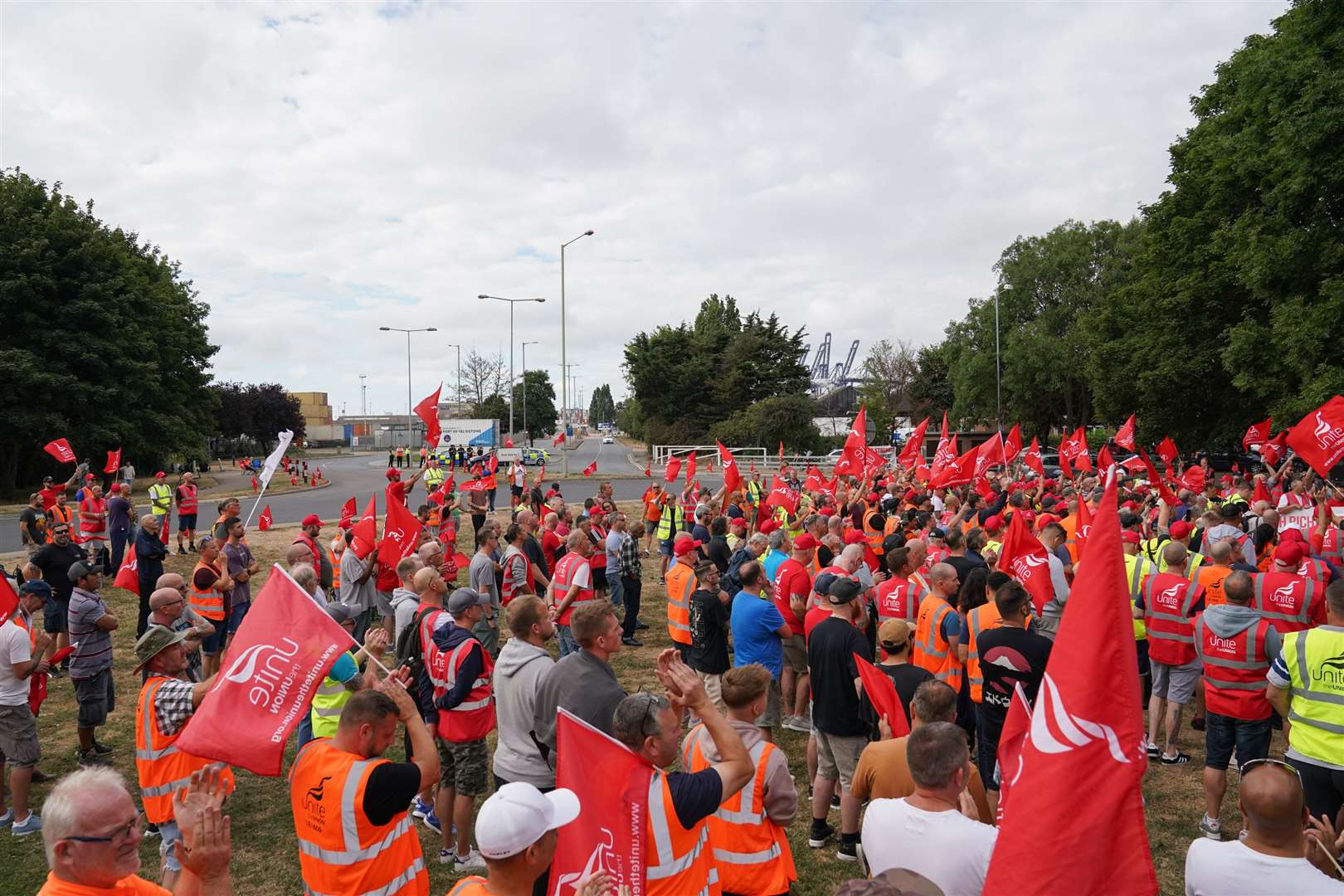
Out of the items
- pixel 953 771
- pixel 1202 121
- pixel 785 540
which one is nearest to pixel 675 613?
pixel 785 540

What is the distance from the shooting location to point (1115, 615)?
2736mm

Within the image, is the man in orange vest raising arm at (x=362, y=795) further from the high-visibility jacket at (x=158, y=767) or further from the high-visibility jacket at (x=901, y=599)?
the high-visibility jacket at (x=901, y=599)

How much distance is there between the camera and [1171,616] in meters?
7.21

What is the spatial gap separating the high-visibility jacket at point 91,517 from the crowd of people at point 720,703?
480 cm

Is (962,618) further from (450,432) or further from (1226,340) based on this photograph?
(450,432)

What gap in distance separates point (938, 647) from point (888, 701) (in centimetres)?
186

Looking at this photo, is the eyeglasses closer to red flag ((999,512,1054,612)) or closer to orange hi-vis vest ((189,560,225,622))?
red flag ((999,512,1054,612))

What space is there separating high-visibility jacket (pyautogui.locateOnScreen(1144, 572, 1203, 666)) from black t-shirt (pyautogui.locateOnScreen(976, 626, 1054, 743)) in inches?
96.1

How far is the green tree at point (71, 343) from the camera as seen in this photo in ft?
104

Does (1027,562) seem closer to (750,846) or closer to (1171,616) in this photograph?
(1171,616)

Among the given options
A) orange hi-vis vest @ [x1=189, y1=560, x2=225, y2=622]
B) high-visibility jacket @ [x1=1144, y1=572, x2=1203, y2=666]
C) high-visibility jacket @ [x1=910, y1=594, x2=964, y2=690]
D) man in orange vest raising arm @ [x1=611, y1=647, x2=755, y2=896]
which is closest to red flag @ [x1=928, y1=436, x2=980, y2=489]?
high-visibility jacket @ [x1=1144, y1=572, x2=1203, y2=666]

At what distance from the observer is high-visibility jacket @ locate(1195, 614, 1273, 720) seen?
584 centimetres

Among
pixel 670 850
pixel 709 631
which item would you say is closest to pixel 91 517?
pixel 709 631

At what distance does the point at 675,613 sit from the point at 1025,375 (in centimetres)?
5122
